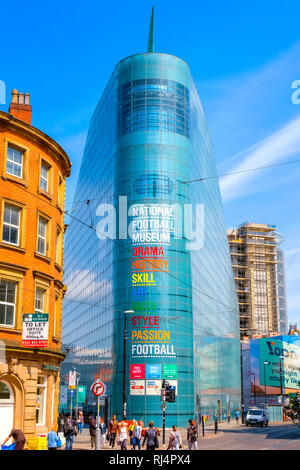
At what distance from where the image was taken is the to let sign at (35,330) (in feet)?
83.7

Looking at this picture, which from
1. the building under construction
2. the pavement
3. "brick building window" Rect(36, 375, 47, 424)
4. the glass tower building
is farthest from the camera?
the building under construction

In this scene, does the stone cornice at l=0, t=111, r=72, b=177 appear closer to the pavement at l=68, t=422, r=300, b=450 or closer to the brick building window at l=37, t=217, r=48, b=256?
the brick building window at l=37, t=217, r=48, b=256

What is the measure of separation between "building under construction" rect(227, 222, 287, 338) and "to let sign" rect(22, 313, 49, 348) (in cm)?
13294

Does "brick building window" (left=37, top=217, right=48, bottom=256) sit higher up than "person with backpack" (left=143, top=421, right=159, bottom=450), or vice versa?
"brick building window" (left=37, top=217, right=48, bottom=256)

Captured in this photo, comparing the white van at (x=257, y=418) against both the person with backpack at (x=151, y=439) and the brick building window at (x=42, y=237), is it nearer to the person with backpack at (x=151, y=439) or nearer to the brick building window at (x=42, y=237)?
the person with backpack at (x=151, y=439)

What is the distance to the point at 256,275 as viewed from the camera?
159m

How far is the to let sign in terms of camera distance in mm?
25500

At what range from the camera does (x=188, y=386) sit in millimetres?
67938

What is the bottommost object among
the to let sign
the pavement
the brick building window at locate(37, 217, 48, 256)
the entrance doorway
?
the pavement

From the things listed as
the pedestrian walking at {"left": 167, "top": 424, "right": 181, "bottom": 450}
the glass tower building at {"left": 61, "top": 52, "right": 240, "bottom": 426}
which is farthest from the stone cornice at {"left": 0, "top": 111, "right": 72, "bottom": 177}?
the glass tower building at {"left": 61, "top": 52, "right": 240, "bottom": 426}

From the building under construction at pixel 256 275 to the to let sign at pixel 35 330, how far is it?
13294 cm


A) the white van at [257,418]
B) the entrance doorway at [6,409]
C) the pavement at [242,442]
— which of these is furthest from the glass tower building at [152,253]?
the entrance doorway at [6,409]

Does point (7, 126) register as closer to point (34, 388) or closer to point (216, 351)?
point (34, 388)
